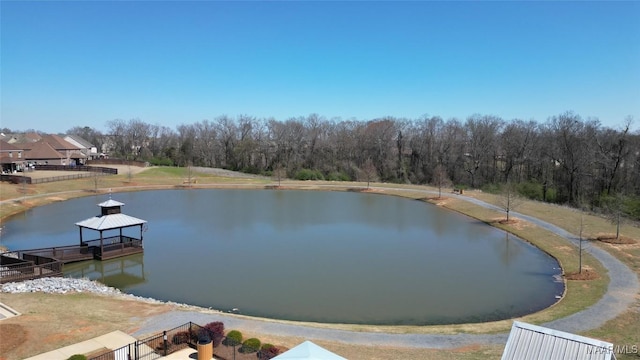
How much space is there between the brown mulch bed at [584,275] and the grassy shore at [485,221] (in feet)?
0.86

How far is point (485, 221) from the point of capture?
37.7 meters

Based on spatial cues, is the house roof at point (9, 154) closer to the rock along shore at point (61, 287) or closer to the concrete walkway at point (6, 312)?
the rock along shore at point (61, 287)

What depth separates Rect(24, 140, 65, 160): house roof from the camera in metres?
71.4

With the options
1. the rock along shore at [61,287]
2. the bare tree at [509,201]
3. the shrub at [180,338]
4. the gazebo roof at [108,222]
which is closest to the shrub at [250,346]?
the shrub at [180,338]

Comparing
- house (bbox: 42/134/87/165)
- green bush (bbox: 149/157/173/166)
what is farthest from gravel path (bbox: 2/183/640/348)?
green bush (bbox: 149/157/173/166)

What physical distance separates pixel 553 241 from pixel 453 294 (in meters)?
13.4

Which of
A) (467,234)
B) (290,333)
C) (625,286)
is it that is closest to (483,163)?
(467,234)

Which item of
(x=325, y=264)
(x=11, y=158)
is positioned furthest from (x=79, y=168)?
(x=325, y=264)

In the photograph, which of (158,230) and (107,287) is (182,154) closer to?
(158,230)

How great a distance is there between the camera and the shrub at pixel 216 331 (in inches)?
535

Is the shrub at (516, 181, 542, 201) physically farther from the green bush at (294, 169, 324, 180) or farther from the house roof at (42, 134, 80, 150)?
the house roof at (42, 134, 80, 150)

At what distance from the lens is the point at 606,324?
16016 mm

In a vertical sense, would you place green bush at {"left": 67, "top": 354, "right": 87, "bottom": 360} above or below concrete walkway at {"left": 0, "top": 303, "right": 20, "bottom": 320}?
above

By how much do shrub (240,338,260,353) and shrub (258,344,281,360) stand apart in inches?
7.1
